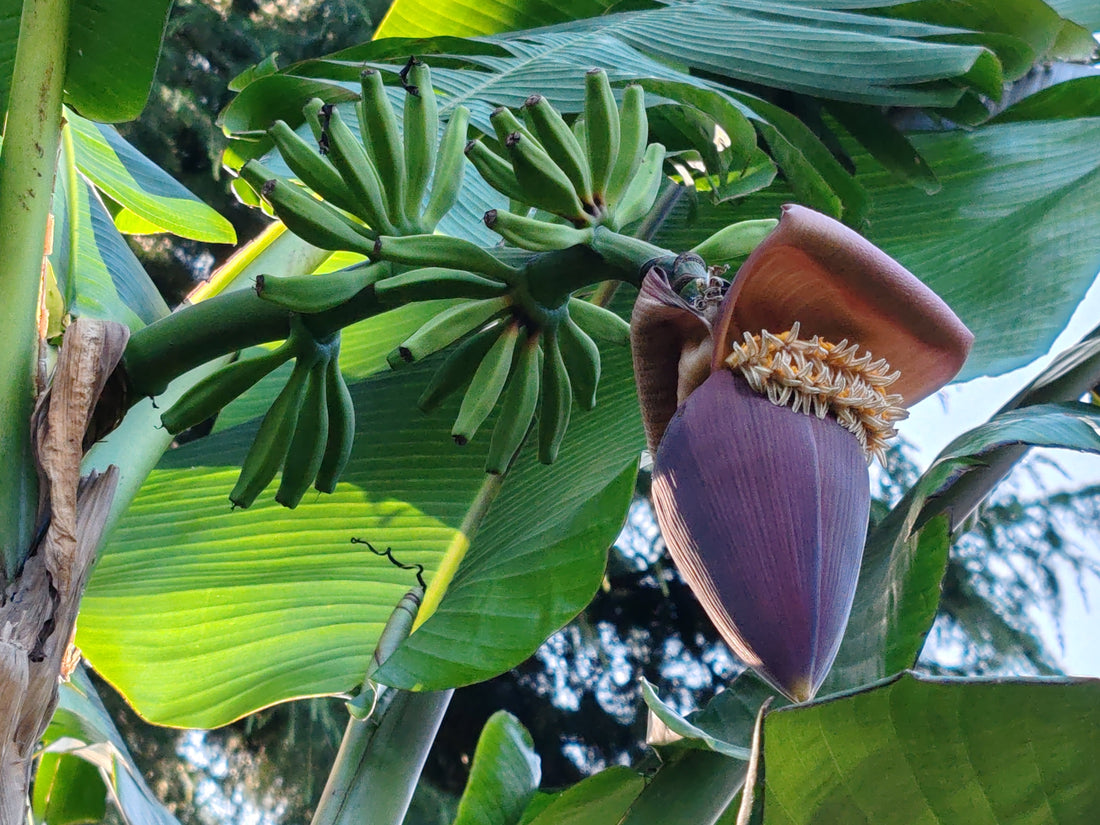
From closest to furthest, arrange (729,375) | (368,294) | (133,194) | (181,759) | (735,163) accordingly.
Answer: (729,375)
(368,294)
(735,163)
(133,194)
(181,759)

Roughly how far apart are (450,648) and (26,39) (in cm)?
50

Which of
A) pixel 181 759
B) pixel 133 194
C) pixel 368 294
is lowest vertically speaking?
pixel 181 759

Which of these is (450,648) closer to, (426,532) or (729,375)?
(426,532)

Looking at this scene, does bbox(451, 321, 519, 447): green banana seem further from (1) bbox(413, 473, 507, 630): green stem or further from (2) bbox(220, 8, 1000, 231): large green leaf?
(1) bbox(413, 473, 507, 630): green stem

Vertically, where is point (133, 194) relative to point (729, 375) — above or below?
below

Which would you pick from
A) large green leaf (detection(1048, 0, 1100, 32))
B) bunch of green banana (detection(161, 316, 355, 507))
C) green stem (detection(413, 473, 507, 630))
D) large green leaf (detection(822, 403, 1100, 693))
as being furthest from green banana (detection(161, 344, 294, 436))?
large green leaf (detection(1048, 0, 1100, 32))

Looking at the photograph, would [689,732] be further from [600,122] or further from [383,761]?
[600,122]

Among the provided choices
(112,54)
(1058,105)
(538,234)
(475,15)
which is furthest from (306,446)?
(1058,105)

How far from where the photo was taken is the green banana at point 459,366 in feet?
1.99

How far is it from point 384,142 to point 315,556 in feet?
1.40

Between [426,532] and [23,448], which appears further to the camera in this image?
[426,532]

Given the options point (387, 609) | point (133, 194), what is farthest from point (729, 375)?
point (133, 194)

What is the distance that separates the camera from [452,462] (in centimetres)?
96

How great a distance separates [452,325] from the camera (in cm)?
58
